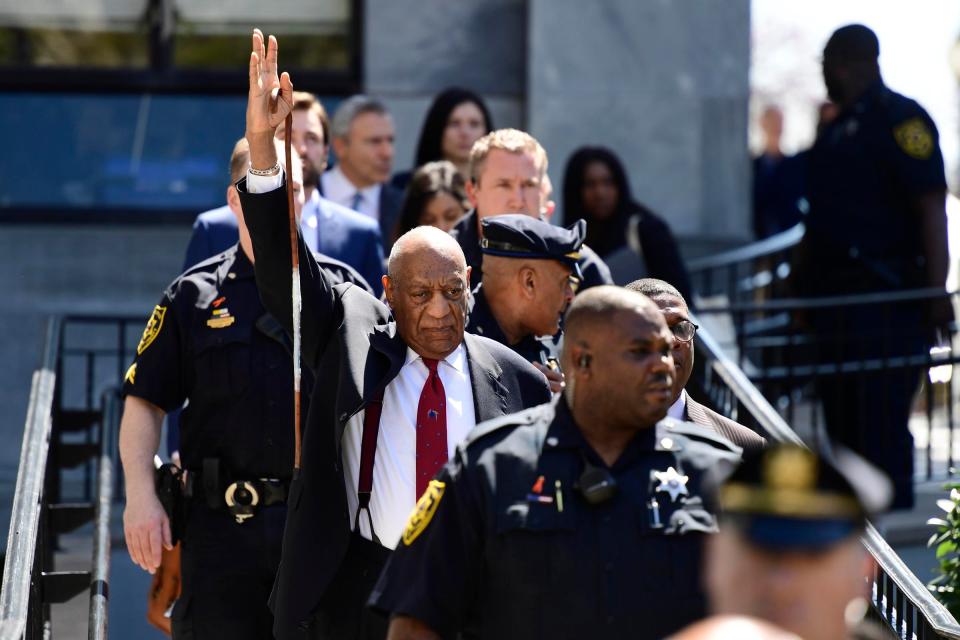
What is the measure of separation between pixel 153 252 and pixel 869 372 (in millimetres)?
4325

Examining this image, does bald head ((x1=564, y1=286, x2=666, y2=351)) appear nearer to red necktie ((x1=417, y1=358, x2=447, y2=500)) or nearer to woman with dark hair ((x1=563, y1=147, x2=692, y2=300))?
red necktie ((x1=417, y1=358, x2=447, y2=500))

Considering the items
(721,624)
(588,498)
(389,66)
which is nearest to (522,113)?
(389,66)

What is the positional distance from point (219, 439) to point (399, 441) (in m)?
1.09

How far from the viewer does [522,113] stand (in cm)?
977

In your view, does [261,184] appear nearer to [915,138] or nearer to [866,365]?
[915,138]

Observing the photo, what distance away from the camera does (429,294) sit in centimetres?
421

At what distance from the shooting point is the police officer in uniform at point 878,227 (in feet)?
25.3

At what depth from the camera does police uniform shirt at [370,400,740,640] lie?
3201 mm

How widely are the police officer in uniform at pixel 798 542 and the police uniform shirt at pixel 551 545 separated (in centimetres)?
84

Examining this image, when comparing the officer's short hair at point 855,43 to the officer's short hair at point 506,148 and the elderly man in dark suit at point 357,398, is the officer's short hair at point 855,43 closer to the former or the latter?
the officer's short hair at point 506,148

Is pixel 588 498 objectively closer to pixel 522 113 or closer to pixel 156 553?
pixel 156 553

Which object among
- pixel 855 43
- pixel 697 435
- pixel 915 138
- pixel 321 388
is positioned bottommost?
pixel 697 435

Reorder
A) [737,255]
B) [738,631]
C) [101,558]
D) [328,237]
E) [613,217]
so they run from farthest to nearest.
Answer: [737,255] → [613,217] → [328,237] → [101,558] → [738,631]

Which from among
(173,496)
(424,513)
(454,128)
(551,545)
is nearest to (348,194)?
(454,128)
